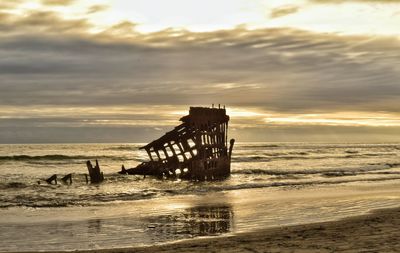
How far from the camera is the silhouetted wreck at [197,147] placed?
27.1 metres

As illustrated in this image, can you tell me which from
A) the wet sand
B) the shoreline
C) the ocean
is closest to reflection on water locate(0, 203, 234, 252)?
the ocean

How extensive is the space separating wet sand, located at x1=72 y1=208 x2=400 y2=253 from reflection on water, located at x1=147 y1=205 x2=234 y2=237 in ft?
3.54

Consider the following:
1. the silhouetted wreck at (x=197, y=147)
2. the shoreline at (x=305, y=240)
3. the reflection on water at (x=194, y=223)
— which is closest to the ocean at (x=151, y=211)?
the reflection on water at (x=194, y=223)

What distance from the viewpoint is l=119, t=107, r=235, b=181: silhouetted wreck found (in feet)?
88.9

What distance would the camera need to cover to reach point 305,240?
367 inches

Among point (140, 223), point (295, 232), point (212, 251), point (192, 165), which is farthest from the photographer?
point (192, 165)

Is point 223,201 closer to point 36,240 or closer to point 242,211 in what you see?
point 242,211

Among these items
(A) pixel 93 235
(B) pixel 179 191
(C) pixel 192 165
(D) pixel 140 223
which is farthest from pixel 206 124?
(A) pixel 93 235

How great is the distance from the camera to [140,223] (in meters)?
12.4

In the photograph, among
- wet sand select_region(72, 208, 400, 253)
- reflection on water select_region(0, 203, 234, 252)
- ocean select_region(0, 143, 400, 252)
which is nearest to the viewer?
wet sand select_region(72, 208, 400, 253)

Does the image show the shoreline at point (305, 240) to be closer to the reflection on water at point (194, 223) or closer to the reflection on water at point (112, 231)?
the reflection on water at point (112, 231)

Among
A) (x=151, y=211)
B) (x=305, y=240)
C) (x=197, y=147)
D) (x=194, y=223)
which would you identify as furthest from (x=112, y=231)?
(x=197, y=147)

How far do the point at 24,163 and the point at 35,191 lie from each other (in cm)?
2517

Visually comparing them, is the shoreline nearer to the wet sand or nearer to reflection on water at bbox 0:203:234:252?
the wet sand
